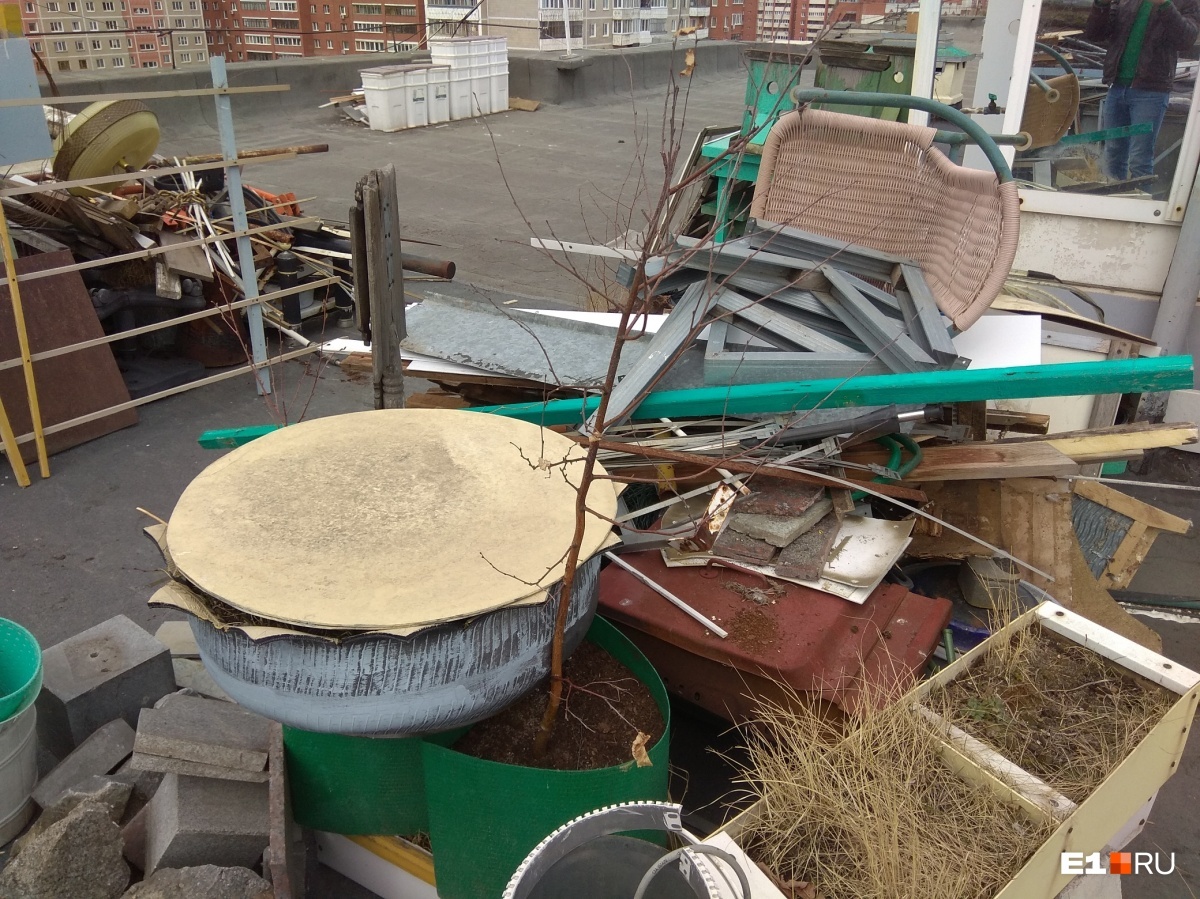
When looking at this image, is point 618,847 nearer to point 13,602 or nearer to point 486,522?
point 486,522

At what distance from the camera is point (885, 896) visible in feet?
6.31

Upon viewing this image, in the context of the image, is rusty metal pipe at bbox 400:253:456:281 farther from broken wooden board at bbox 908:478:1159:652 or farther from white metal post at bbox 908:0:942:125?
white metal post at bbox 908:0:942:125

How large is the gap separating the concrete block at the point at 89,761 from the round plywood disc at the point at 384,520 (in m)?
0.99

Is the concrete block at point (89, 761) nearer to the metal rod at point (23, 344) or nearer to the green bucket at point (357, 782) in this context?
the green bucket at point (357, 782)

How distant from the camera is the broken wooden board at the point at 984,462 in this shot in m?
3.31

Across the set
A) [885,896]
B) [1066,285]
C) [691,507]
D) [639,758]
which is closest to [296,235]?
[691,507]

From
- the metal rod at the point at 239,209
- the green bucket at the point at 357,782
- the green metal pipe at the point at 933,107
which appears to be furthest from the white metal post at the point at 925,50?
the green bucket at the point at 357,782

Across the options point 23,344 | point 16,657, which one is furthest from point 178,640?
point 23,344

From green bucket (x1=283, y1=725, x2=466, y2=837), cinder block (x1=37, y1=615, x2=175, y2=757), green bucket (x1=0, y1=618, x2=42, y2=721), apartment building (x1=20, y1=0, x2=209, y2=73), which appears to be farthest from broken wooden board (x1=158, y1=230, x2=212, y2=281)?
green bucket (x1=283, y1=725, x2=466, y2=837)

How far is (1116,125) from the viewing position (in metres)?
5.41

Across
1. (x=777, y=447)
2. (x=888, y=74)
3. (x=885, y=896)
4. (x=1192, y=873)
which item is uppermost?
(x=888, y=74)

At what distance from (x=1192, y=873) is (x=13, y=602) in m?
4.53

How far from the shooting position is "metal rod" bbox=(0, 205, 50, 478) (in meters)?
4.38

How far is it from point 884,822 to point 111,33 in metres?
7.45
